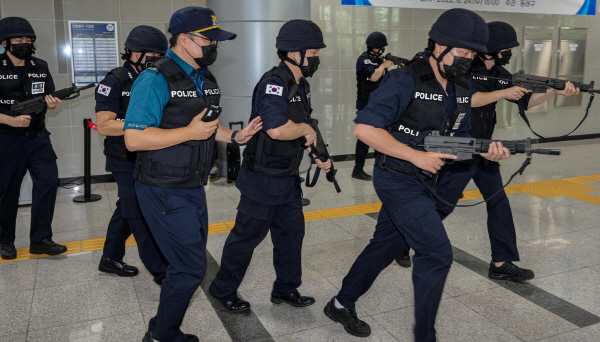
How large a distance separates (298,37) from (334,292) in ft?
5.62

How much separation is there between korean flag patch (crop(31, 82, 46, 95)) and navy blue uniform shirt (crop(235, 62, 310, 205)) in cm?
224

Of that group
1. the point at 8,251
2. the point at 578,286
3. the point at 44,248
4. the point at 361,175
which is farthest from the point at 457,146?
the point at 361,175

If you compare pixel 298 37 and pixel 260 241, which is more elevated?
pixel 298 37

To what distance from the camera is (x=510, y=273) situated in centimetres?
369

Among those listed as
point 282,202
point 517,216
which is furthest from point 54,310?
point 517,216

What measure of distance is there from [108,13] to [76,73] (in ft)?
2.89

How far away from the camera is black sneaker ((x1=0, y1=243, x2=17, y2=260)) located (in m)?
4.18

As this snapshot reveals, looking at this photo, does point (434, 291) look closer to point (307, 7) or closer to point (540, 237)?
point (540, 237)

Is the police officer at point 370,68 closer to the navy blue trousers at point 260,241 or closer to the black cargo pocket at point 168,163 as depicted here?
the navy blue trousers at point 260,241

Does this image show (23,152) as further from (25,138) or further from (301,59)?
(301,59)

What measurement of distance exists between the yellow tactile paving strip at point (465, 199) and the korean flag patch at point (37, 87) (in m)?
1.33

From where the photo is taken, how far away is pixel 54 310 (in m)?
3.27

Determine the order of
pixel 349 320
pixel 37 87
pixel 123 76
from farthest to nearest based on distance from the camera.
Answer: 1. pixel 37 87
2. pixel 123 76
3. pixel 349 320

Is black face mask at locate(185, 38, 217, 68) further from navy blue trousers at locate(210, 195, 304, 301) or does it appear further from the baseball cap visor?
navy blue trousers at locate(210, 195, 304, 301)
